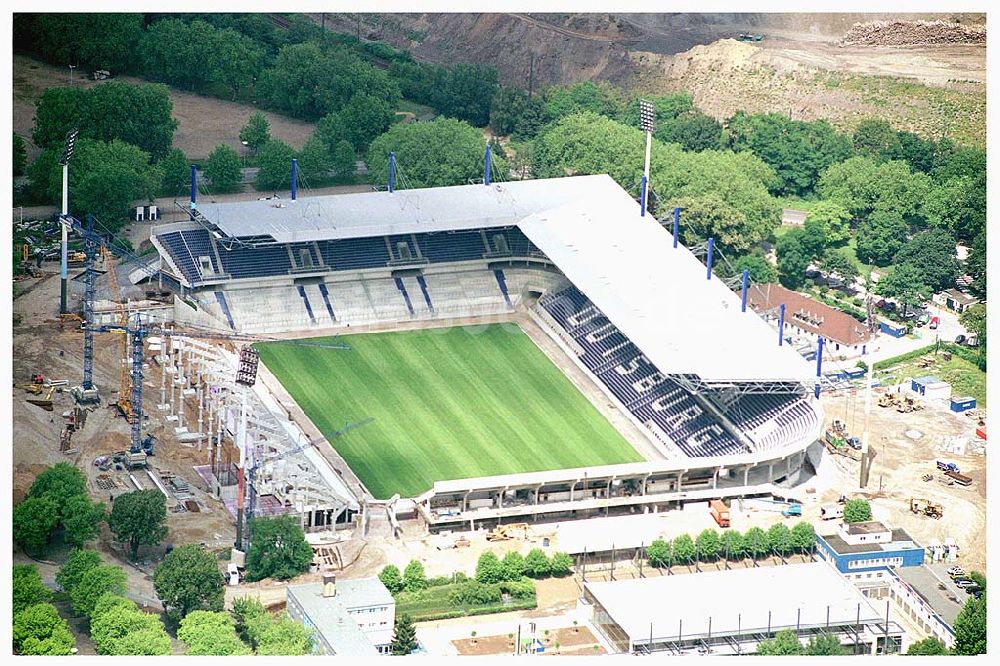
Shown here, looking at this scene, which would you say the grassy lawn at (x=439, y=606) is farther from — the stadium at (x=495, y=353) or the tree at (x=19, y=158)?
the tree at (x=19, y=158)

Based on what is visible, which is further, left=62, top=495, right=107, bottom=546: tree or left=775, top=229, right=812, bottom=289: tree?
left=775, top=229, right=812, bottom=289: tree

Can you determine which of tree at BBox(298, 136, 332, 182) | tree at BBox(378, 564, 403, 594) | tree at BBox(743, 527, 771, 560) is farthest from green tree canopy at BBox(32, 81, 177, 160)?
tree at BBox(743, 527, 771, 560)

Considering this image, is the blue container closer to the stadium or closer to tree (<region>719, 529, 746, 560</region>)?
the stadium

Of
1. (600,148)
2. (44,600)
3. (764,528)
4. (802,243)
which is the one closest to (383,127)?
(600,148)

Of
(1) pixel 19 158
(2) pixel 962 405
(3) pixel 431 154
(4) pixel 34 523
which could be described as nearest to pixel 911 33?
(3) pixel 431 154

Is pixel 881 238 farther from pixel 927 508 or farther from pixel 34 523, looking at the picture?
pixel 34 523

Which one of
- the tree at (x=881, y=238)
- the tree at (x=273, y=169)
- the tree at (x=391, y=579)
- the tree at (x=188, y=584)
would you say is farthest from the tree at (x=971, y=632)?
the tree at (x=273, y=169)
